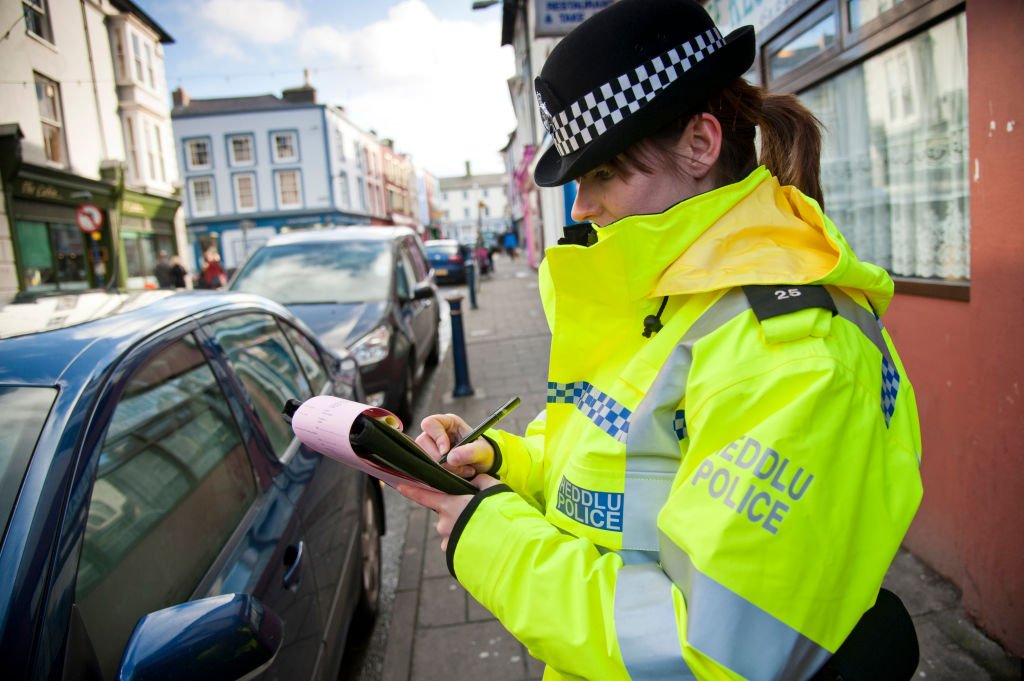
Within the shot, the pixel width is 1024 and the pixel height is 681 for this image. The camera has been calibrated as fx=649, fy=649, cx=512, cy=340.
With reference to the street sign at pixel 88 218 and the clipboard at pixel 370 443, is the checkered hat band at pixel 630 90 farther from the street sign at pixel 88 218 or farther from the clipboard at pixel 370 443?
the street sign at pixel 88 218

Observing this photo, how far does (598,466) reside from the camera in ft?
3.41

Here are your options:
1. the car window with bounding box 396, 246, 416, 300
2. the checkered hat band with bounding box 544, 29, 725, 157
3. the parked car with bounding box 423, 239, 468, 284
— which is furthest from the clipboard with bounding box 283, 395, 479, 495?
the parked car with bounding box 423, 239, 468, 284

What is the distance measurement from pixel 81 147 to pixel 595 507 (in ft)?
46.8

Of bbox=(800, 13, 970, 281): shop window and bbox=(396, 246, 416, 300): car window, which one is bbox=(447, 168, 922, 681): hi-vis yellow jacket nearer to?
bbox=(800, 13, 970, 281): shop window

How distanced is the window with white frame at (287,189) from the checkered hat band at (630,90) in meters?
44.1

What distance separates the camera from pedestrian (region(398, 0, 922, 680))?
80 centimetres

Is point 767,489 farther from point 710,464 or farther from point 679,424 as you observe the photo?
point 679,424

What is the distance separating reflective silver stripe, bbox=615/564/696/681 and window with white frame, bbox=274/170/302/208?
44439 mm

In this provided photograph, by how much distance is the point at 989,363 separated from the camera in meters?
2.45

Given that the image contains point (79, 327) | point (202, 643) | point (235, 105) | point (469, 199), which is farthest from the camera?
point (469, 199)

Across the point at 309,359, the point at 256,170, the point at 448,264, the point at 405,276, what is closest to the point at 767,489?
Answer: the point at 309,359

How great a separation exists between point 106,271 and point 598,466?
73.7ft

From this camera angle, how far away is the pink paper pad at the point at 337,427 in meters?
1.04

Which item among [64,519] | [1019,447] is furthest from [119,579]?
[1019,447]
